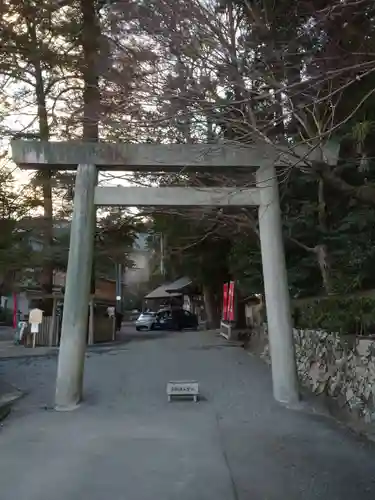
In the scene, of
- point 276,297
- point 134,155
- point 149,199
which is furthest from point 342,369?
point 134,155

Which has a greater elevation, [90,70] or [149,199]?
[90,70]

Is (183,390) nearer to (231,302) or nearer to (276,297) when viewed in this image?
(276,297)

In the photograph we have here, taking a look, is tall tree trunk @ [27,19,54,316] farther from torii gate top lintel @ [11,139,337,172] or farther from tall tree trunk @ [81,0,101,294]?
torii gate top lintel @ [11,139,337,172]

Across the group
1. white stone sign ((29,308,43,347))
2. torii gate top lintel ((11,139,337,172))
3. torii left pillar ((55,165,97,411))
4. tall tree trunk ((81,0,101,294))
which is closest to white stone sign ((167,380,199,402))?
torii left pillar ((55,165,97,411))

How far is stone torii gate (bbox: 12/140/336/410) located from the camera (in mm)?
10797

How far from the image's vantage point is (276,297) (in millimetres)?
10992

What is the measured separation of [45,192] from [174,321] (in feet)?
60.9

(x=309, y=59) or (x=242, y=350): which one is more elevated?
(x=309, y=59)

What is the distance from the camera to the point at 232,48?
862cm

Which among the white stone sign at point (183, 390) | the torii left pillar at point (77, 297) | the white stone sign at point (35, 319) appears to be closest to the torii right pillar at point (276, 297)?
the white stone sign at point (183, 390)

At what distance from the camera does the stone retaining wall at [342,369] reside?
8945 mm

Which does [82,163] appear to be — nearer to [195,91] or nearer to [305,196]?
[195,91]

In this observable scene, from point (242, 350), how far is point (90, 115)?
11622mm

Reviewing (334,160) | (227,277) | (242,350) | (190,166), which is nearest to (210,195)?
(190,166)
